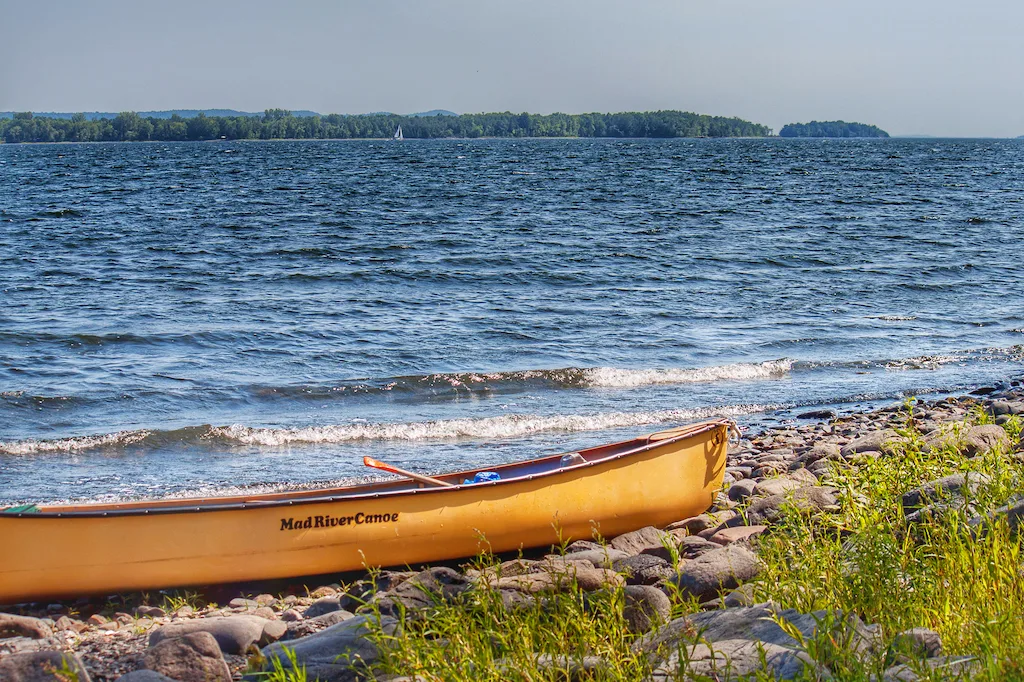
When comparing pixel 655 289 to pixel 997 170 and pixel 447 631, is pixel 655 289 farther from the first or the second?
pixel 997 170

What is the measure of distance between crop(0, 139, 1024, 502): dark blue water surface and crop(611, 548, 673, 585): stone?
16.5ft

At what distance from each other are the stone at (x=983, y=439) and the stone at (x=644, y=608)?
4432 mm

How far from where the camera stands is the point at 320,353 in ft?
A: 52.3

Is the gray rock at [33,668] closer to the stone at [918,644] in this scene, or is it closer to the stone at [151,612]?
the stone at [151,612]

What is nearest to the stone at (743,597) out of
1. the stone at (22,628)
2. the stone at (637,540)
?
the stone at (637,540)

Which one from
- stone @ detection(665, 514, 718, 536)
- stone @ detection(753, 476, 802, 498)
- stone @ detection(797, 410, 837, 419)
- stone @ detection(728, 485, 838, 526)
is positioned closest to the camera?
stone @ detection(728, 485, 838, 526)

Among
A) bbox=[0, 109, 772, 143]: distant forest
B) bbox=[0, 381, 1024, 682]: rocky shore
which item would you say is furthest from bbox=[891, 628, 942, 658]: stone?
bbox=[0, 109, 772, 143]: distant forest

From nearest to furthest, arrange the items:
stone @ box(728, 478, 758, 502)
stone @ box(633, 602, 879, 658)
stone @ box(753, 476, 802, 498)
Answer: stone @ box(633, 602, 879, 658) → stone @ box(753, 476, 802, 498) → stone @ box(728, 478, 758, 502)

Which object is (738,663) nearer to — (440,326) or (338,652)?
(338,652)

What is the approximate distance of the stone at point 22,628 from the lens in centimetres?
636

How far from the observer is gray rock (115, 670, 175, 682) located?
493 centimetres

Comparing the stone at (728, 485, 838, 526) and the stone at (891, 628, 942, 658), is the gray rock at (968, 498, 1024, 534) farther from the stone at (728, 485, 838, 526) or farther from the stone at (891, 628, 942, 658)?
the stone at (728, 485, 838, 526)

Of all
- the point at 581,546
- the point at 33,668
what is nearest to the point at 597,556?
the point at 581,546

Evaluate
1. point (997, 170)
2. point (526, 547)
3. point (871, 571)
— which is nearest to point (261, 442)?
point (526, 547)
